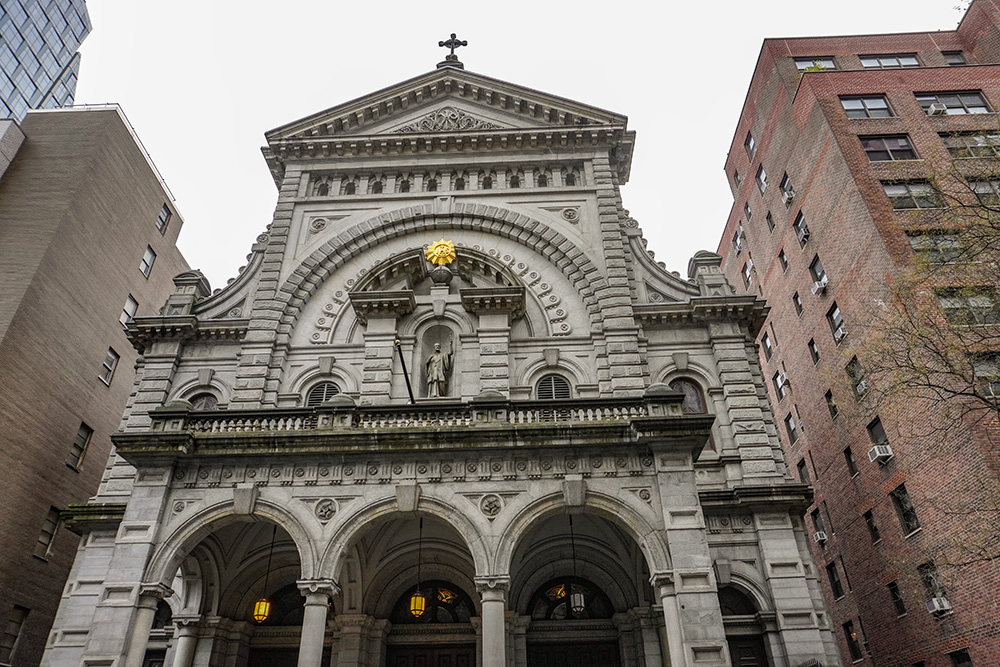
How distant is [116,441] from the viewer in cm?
1697

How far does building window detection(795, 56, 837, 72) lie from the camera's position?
35.7 meters

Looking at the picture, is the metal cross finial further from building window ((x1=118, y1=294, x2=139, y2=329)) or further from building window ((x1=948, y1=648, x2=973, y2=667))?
building window ((x1=948, y1=648, x2=973, y2=667))

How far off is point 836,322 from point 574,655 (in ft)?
65.1

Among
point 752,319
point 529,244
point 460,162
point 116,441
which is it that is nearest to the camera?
point 116,441

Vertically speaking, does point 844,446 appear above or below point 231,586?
above

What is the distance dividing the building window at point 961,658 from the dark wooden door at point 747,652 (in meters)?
7.99

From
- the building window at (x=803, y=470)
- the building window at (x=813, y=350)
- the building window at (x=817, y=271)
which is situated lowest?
the building window at (x=803, y=470)

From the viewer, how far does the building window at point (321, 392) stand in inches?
938

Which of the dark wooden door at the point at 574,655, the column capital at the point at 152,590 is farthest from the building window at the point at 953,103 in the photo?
the column capital at the point at 152,590

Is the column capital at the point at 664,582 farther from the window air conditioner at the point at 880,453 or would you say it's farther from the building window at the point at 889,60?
the building window at the point at 889,60

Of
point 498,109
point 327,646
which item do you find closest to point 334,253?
point 498,109

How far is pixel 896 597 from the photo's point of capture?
86.1ft

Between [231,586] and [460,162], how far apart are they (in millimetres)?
18620

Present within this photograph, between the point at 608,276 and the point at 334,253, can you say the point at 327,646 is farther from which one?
the point at 608,276
